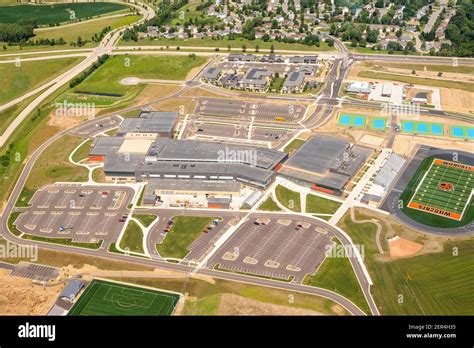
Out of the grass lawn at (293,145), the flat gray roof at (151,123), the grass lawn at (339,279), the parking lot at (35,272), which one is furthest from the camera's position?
the flat gray roof at (151,123)

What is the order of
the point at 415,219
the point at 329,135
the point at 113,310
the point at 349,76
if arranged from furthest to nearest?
the point at 349,76, the point at 329,135, the point at 415,219, the point at 113,310

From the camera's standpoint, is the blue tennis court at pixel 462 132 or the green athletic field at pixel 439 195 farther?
the blue tennis court at pixel 462 132

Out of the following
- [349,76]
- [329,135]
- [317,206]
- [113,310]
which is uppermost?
[349,76]

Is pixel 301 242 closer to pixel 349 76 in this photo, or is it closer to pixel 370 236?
pixel 370 236

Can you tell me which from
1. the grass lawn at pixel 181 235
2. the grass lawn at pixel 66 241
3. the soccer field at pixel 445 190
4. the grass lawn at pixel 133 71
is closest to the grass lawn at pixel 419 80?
the soccer field at pixel 445 190

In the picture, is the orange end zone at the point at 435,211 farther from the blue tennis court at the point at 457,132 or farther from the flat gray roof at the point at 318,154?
the blue tennis court at the point at 457,132

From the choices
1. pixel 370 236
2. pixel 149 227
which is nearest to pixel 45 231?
pixel 149 227

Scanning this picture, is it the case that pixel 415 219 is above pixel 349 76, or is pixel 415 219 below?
below

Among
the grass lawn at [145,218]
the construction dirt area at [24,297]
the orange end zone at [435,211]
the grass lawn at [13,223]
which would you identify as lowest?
the construction dirt area at [24,297]
